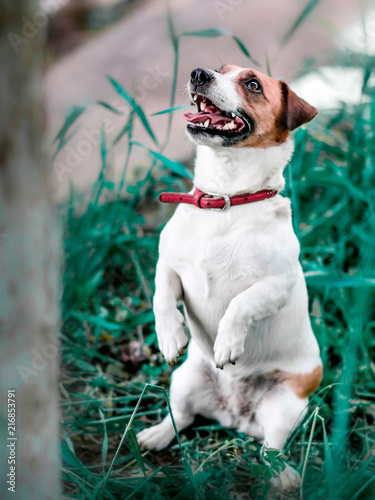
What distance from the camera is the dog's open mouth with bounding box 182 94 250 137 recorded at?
138 cm

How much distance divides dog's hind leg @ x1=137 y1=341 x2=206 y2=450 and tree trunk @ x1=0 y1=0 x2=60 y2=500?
89 cm

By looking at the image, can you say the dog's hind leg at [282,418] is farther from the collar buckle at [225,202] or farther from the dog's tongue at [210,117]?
the dog's tongue at [210,117]

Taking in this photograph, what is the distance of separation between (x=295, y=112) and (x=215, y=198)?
379mm

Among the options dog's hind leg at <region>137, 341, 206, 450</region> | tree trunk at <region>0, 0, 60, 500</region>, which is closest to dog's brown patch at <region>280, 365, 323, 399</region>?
dog's hind leg at <region>137, 341, 206, 450</region>

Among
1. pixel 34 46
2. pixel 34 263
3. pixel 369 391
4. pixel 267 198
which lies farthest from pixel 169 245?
pixel 369 391

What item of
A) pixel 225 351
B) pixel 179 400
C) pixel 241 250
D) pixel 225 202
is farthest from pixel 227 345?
pixel 179 400

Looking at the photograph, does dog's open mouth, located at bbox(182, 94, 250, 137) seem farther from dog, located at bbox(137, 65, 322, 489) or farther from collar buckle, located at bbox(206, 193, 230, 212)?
collar buckle, located at bbox(206, 193, 230, 212)

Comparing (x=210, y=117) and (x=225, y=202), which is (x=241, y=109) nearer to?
(x=210, y=117)

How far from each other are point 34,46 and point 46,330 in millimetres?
498

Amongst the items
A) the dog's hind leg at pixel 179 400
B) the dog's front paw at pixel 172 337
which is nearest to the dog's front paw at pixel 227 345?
the dog's front paw at pixel 172 337

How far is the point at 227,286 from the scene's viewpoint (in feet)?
5.05

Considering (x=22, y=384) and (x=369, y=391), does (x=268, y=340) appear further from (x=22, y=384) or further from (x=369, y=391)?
(x=22, y=384)

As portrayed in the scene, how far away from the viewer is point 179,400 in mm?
1891

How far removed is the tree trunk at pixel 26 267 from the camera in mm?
793
